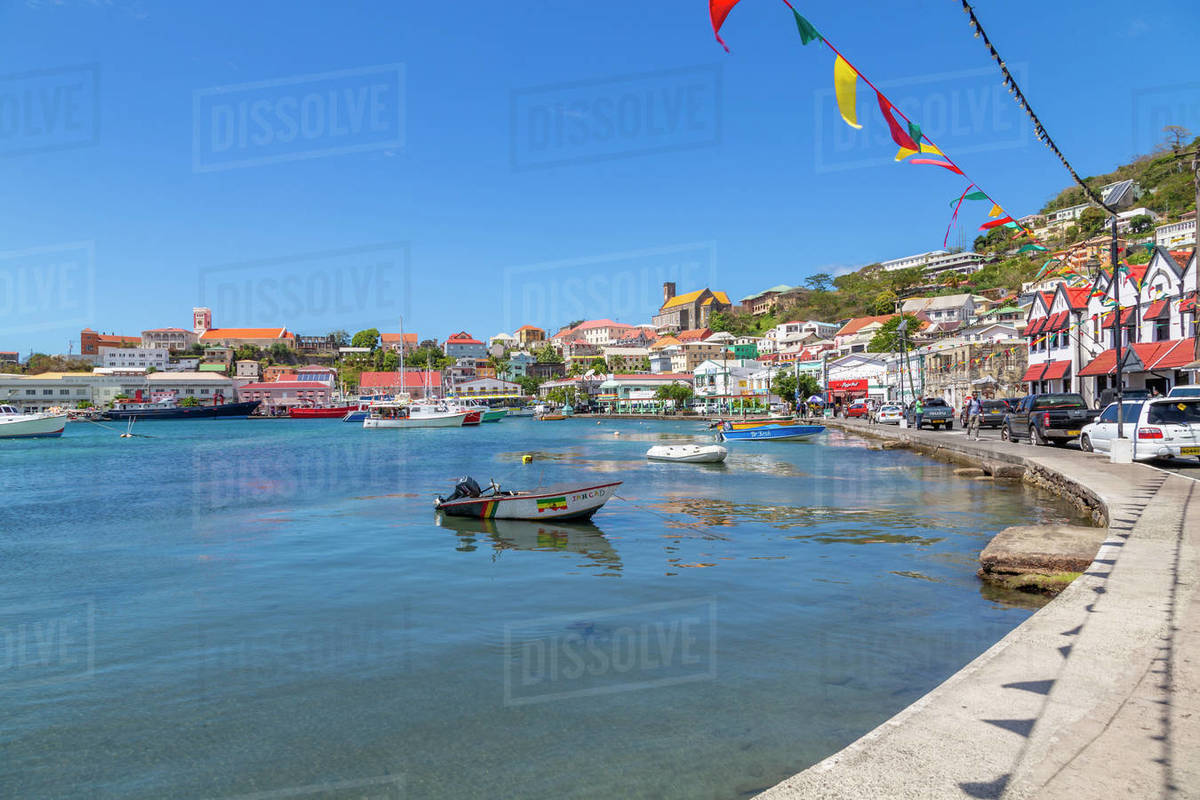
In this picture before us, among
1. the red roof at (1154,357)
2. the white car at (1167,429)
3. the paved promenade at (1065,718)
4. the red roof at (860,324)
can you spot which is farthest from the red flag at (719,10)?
the red roof at (860,324)

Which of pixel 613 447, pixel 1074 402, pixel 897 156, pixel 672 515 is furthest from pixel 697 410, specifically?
pixel 897 156

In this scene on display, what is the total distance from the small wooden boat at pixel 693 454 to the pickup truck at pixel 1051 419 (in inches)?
516

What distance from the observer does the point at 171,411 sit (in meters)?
136

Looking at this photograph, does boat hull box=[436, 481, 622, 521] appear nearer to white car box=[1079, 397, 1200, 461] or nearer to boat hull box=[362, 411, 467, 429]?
white car box=[1079, 397, 1200, 461]

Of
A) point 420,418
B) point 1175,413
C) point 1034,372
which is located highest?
point 1034,372

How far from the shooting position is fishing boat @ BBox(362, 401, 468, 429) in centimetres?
9825

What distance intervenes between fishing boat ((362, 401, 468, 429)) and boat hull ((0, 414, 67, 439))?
32.9 metres

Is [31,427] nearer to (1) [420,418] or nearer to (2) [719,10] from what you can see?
(1) [420,418]

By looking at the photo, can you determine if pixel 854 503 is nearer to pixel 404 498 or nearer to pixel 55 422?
pixel 404 498

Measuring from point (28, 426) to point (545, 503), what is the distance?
79752mm

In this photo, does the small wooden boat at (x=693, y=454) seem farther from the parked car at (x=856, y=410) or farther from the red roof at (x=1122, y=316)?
the parked car at (x=856, y=410)

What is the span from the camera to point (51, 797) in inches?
238

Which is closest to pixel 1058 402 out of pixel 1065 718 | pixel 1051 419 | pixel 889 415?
pixel 1051 419

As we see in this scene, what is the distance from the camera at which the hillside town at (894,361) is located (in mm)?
37656
